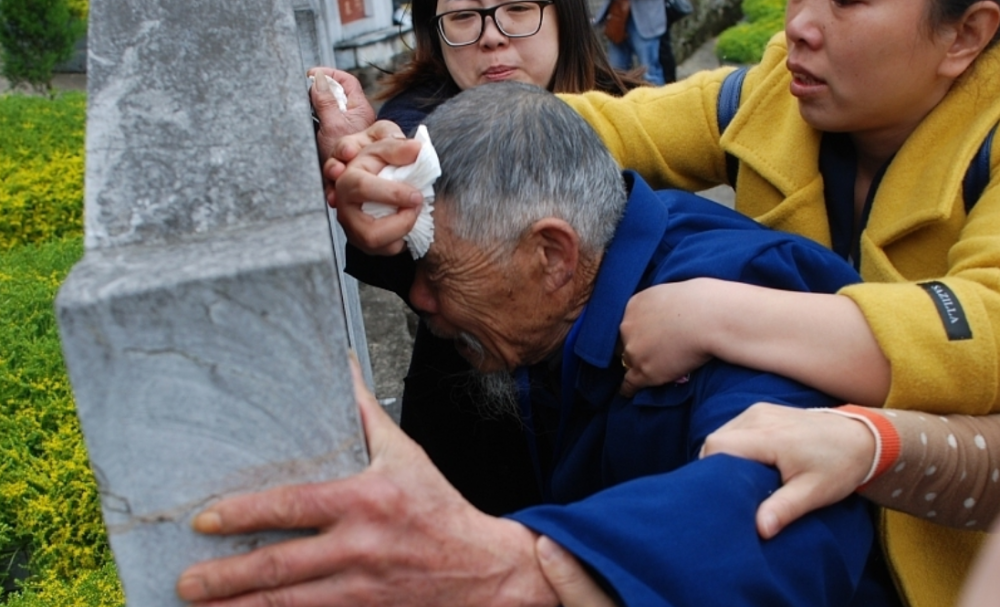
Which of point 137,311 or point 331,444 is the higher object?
point 137,311

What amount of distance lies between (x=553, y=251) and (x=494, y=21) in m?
1.37

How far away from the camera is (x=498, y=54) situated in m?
3.02

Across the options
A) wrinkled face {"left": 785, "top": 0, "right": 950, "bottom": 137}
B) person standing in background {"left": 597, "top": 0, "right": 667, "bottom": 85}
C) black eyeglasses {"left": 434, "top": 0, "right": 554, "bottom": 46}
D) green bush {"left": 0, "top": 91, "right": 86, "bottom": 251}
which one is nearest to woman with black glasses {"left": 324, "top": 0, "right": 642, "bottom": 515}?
black eyeglasses {"left": 434, "top": 0, "right": 554, "bottom": 46}

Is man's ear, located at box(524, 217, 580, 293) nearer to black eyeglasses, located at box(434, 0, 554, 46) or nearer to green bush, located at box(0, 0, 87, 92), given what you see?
black eyeglasses, located at box(434, 0, 554, 46)

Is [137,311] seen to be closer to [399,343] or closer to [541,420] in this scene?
[541,420]

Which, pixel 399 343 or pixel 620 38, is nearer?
pixel 399 343

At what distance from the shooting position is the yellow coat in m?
1.67

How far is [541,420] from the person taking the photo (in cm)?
234

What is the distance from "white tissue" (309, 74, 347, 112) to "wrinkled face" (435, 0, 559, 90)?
0.60 metres

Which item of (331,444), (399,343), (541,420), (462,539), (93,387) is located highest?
(93,387)

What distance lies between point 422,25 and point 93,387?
7.75 ft

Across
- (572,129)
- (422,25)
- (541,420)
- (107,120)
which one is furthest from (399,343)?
(107,120)

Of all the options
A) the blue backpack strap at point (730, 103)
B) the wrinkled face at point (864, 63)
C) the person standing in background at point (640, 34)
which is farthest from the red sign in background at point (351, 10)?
the wrinkled face at point (864, 63)

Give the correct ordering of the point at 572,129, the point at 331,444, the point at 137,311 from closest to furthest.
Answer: the point at 137,311, the point at 331,444, the point at 572,129
